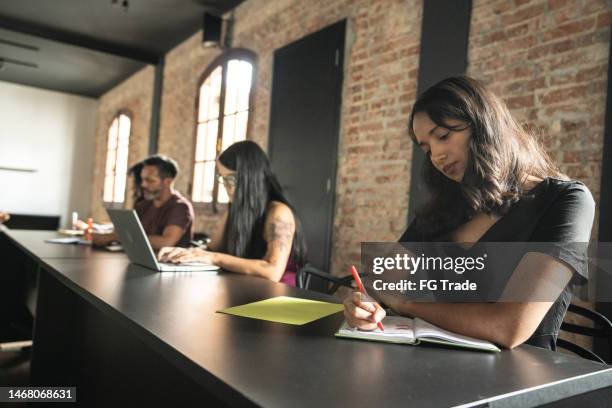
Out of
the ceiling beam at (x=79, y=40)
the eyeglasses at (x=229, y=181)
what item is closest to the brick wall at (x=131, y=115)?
the ceiling beam at (x=79, y=40)

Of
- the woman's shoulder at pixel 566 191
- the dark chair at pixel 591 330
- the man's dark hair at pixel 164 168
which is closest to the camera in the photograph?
the woman's shoulder at pixel 566 191

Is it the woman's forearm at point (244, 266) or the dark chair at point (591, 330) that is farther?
the woman's forearm at point (244, 266)

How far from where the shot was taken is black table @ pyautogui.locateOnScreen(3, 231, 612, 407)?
81 cm

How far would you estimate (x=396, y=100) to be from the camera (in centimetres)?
340

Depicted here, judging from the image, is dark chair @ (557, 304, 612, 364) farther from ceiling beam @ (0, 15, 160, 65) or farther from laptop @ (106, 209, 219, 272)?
ceiling beam @ (0, 15, 160, 65)

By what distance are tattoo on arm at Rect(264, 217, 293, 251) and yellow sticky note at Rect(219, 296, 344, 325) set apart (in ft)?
2.85

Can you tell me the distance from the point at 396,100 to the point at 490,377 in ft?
8.87

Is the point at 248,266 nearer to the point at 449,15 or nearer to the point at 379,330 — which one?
the point at 379,330

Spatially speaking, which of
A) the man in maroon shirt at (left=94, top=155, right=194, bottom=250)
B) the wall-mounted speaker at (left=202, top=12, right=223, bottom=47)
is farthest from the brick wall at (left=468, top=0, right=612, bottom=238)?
the wall-mounted speaker at (left=202, top=12, right=223, bottom=47)

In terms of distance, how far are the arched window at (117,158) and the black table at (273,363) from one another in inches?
288

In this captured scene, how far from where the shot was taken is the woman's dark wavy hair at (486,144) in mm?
1268

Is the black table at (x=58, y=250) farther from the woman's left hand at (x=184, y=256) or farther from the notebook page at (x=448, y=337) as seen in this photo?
the notebook page at (x=448, y=337)

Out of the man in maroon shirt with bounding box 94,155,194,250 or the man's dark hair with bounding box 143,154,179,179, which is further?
the man's dark hair with bounding box 143,154,179,179

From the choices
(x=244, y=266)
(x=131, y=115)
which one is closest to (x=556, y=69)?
(x=244, y=266)
